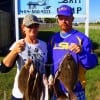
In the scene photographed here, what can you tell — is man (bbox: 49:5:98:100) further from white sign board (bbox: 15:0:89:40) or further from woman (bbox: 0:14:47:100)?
white sign board (bbox: 15:0:89:40)

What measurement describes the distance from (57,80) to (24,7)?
784 centimetres

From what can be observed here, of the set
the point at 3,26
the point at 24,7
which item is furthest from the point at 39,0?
the point at 3,26

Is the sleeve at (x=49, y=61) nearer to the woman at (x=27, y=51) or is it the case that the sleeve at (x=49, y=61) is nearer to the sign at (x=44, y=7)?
the woman at (x=27, y=51)

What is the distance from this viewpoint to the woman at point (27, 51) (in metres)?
4.68

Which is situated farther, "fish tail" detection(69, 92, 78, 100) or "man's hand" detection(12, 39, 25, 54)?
"fish tail" detection(69, 92, 78, 100)

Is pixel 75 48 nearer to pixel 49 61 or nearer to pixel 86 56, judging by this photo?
pixel 86 56

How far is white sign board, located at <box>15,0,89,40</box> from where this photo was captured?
40.0 feet

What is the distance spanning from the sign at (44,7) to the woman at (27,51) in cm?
749

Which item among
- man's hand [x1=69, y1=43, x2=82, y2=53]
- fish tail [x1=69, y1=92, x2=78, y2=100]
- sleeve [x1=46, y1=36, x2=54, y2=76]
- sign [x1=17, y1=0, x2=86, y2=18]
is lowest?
fish tail [x1=69, y1=92, x2=78, y2=100]

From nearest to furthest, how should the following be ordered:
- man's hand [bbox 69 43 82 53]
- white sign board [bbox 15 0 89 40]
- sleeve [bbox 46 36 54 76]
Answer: man's hand [bbox 69 43 82 53] → sleeve [bbox 46 36 54 76] → white sign board [bbox 15 0 89 40]

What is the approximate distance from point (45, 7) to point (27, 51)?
26.2ft

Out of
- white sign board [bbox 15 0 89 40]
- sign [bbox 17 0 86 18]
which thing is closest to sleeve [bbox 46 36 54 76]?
white sign board [bbox 15 0 89 40]

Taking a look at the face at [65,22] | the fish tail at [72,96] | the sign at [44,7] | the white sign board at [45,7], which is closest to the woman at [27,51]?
the face at [65,22]

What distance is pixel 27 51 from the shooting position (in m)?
4.76
